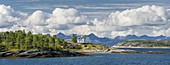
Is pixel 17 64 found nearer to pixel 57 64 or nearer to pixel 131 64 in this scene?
pixel 57 64

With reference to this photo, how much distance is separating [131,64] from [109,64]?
9.49m

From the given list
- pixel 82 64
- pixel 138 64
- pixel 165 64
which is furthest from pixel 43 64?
pixel 165 64

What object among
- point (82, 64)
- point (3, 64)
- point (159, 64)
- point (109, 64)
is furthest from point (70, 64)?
point (159, 64)

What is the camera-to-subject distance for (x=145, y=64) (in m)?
174

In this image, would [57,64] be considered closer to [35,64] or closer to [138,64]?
[35,64]

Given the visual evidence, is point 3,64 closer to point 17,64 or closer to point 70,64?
point 17,64

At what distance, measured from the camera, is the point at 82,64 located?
168 m

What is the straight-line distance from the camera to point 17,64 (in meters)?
166

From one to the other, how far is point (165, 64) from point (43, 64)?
53542 millimetres

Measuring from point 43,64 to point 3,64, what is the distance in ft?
54.2

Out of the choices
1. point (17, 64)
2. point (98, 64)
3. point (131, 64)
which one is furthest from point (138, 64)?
point (17, 64)

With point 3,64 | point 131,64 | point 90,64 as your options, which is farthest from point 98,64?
point 3,64

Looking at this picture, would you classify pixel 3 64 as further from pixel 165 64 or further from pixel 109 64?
pixel 165 64

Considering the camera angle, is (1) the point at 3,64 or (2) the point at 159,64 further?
(2) the point at 159,64
